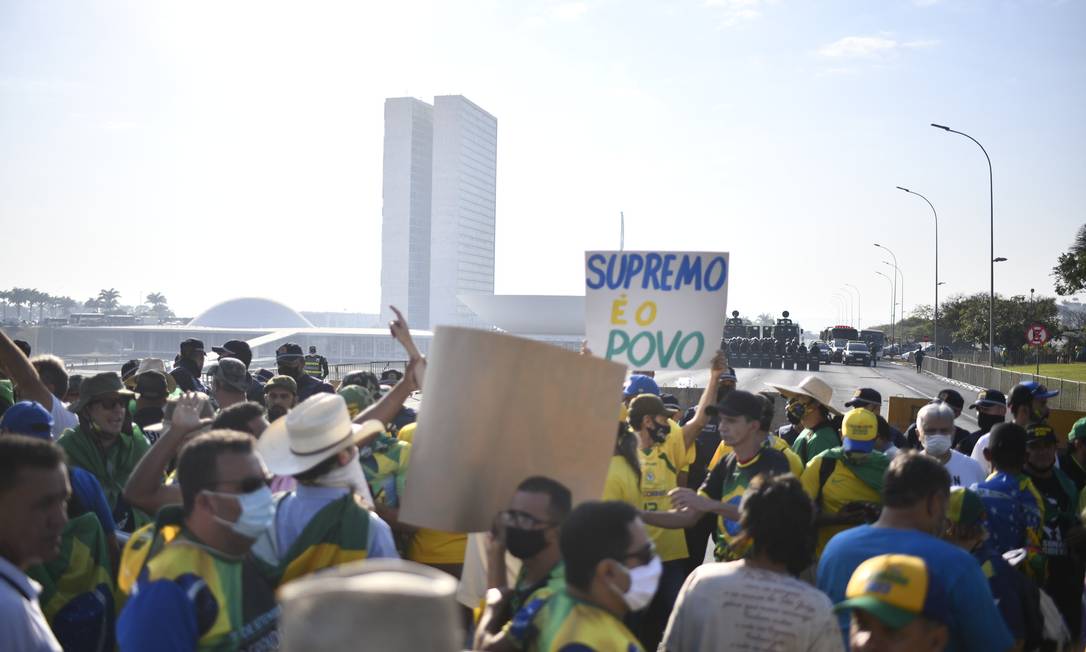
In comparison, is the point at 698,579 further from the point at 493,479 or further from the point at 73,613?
the point at 73,613

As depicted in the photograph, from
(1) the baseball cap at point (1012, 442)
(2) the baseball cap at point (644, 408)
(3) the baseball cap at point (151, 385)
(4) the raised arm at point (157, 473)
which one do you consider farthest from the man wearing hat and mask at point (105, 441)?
(1) the baseball cap at point (1012, 442)

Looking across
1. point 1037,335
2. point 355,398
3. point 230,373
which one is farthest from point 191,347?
point 1037,335

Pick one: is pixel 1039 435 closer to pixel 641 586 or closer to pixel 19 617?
pixel 641 586

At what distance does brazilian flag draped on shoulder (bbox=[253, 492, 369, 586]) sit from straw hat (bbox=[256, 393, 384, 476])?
0.66 ft

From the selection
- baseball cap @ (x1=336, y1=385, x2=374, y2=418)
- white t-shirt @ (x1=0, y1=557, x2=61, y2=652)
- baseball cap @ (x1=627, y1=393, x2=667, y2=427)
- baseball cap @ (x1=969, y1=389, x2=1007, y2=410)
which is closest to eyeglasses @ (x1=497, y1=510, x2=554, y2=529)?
white t-shirt @ (x1=0, y1=557, x2=61, y2=652)

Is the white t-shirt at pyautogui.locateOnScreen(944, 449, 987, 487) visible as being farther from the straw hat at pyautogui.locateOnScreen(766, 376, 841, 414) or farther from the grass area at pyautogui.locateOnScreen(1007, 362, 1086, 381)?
the grass area at pyautogui.locateOnScreen(1007, 362, 1086, 381)

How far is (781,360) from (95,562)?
51.5m

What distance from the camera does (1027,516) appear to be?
4.32 metres

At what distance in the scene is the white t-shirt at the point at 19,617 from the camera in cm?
235

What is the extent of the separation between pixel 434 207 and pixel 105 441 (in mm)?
167931

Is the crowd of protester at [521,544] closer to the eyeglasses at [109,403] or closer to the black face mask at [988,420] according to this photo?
the eyeglasses at [109,403]

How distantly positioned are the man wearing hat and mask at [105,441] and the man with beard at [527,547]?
2603 millimetres

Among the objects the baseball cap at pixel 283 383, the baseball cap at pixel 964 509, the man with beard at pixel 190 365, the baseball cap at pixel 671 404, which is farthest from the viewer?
the man with beard at pixel 190 365

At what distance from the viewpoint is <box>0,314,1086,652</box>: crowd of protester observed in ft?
8.26
